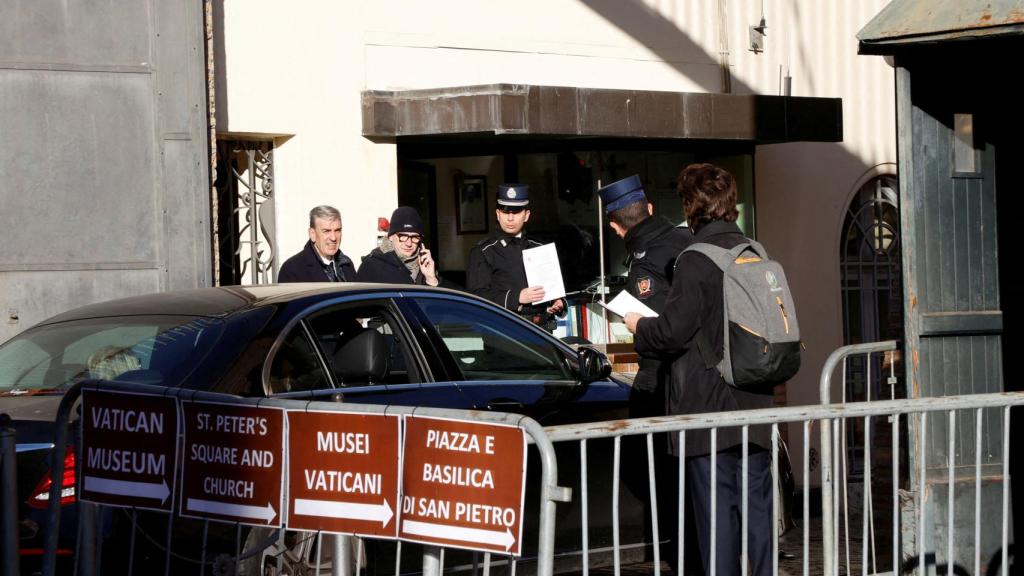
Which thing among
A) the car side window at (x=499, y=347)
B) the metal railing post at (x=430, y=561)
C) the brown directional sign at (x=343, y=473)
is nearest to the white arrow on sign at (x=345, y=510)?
the brown directional sign at (x=343, y=473)

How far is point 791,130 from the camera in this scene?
11.2 meters

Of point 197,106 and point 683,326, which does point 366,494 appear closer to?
point 683,326

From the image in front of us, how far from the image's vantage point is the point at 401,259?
27.6ft

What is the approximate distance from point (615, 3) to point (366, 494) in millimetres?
8091

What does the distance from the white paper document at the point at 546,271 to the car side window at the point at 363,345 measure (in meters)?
2.02

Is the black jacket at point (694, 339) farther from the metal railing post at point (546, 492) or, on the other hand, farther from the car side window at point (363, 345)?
the metal railing post at point (546, 492)

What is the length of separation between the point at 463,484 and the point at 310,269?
484 cm

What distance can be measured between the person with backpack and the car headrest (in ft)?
3.61

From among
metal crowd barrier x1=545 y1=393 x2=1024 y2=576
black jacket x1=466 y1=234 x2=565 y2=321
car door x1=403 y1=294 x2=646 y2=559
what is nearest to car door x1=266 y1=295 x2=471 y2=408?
car door x1=403 y1=294 x2=646 y2=559

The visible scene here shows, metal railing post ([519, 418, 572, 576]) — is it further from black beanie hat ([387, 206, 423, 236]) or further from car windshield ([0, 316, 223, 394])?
black beanie hat ([387, 206, 423, 236])

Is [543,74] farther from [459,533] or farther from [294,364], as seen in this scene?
[459,533]

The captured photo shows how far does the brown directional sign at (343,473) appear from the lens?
3.77 meters

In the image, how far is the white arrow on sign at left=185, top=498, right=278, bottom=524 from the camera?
155 inches

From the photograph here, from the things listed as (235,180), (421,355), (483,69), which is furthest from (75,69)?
(421,355)
